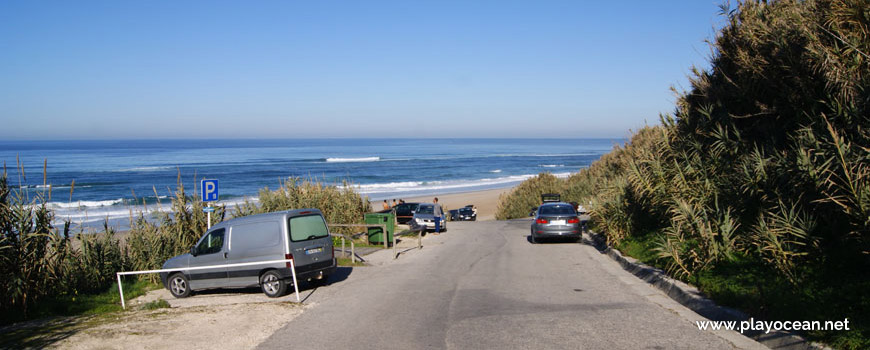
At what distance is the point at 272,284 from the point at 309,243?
105 cm

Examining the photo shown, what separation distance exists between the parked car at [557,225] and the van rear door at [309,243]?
378 inches

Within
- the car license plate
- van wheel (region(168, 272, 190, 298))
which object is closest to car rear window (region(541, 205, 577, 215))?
the car license plate

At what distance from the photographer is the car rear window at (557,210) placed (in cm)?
2002

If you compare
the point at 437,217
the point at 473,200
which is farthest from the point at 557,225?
the point at 473,200

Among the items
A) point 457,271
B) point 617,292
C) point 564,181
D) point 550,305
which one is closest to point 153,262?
point 457,271

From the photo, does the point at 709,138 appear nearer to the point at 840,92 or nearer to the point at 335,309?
the point at 840,92

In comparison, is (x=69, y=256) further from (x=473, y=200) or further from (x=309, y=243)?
(x=473, y=200)

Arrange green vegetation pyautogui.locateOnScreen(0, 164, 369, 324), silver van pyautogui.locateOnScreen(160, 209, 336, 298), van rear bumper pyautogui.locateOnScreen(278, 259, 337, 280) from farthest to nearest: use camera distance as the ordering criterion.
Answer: silver van pyautogui.locateOnScreen(160, 209, 336, 298) < van rear bumper pyautogui.locateOnScreen(278, 259, 337, 280) < green vegetation pyautogui.locateOnScreen(0, 164, 369, 324)

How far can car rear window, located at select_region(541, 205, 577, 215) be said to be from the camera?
65.7 ft

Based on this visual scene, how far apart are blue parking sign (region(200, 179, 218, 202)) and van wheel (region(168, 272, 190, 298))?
242 cm

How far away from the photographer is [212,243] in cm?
1187

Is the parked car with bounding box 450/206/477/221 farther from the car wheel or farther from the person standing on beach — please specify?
the car wheel

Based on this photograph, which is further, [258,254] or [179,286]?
[179,286]

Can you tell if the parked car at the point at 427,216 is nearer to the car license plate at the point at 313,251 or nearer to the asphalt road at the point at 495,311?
the asphalt road at the point at 495,311
